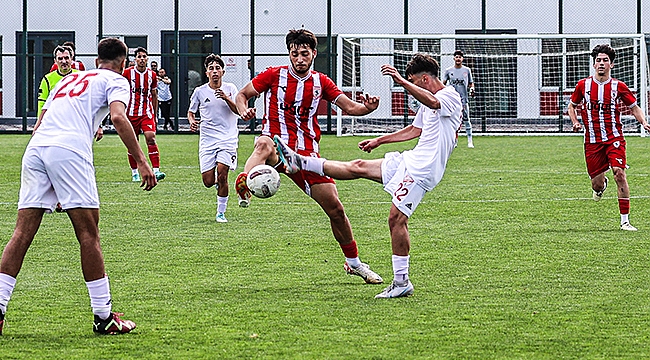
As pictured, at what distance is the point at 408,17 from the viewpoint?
3162cm

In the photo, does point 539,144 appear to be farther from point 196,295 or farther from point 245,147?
point 196,295

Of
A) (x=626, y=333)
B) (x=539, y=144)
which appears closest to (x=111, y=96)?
(x=626, y=333)

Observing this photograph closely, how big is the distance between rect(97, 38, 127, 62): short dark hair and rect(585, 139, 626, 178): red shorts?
6.40 metres

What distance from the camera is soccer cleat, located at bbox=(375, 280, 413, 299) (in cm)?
687

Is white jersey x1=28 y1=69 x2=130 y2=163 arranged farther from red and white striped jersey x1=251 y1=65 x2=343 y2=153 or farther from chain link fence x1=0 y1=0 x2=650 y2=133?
chain link fence x1=0 y1=0 x2=650 y2=133

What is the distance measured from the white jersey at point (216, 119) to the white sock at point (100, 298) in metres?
6.57

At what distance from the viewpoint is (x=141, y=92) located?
53.5ft

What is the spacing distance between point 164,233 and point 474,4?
75.2ft

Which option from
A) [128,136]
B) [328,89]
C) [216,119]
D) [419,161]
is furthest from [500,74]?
[128,136]

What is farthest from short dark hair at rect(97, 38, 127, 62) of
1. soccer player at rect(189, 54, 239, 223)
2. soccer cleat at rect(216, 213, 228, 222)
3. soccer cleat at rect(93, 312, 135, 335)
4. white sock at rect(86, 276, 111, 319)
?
soccer player at rect(189, 54, 239, 223)

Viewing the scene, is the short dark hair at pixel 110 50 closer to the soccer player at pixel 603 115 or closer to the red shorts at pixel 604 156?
the soccer player at pixel 603 115

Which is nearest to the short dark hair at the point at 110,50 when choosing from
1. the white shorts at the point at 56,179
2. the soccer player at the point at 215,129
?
the white shorts at the point at 56,179

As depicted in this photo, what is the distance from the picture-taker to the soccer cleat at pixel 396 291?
22.5ft

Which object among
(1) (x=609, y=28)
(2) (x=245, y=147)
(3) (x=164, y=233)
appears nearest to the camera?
(3) (x=164, y=233)
